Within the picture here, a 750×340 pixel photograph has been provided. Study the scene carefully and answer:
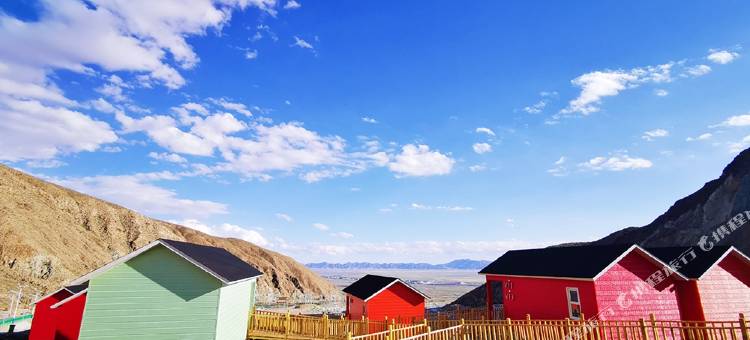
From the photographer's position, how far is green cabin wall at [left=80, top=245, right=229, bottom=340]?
17.3 metres

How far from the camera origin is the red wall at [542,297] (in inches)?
818

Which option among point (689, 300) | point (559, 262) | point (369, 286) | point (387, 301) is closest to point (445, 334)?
point (559, 262)

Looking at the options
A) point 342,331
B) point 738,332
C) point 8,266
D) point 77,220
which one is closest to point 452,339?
point 342,331

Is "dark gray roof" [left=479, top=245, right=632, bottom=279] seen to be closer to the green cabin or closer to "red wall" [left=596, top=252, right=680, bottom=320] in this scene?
"red wall" [left=596, top=252, right=680, bottom=320]

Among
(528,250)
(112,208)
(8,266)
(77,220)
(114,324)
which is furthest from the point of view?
(112,208)

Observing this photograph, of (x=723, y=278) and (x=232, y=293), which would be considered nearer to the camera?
(x=232, y=293)

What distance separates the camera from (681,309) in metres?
22.5

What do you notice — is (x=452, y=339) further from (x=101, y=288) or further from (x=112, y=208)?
(x=112, y=208)

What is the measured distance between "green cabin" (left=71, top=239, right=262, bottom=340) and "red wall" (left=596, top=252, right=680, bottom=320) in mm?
18999

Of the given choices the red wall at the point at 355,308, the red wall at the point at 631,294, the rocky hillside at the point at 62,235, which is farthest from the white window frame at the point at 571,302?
the rocky hillside at the point at 62,235

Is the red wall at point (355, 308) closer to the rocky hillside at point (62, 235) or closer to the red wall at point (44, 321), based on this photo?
the red wall at point (44, 321)

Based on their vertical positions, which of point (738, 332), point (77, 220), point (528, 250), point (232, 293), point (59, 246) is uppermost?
point (77, 220)

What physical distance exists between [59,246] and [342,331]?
59620 millimetres

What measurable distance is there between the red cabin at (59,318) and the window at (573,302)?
24610 mm
